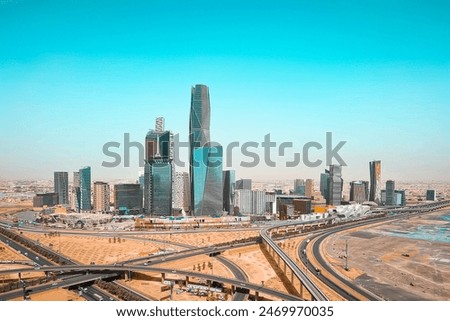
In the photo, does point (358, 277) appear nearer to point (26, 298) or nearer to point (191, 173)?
point (26, 298)

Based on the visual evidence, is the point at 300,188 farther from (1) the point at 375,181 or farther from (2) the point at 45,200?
(2) the point at 45,200

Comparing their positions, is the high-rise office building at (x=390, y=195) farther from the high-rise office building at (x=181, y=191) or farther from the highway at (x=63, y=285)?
the highway at (x=63, y=285)

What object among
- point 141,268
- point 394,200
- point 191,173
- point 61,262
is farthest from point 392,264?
point 394,200

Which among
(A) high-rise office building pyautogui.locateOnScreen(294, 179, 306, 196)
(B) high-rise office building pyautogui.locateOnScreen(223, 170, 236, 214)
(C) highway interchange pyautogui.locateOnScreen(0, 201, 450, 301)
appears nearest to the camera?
(C) highway interchange pyautogui.locateOnScreen(0, 201, 450, 301)

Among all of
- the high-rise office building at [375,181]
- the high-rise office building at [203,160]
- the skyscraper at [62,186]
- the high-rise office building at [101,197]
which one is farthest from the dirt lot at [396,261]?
the skyscraper at [62,186]

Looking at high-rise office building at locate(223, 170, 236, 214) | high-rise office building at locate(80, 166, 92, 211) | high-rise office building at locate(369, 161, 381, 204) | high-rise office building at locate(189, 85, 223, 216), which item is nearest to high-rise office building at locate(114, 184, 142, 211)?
high-rise office building at locate(80, 166, 92, 211)

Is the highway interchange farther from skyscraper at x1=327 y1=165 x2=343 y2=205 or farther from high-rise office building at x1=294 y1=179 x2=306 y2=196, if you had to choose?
high-rise office building at x1=294 y1=179 x2=306 y2=196

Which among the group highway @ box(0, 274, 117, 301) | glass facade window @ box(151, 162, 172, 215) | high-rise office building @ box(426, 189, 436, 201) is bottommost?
high-rise office building @ box(426, 189, 436, 201)
